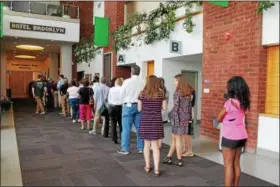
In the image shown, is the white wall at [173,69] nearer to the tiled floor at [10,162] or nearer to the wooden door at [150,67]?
the wooden door at [150,67]

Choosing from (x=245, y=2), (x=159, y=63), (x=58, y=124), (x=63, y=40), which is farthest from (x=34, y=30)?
(x=245, y=2)

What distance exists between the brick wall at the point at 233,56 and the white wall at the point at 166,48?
34 cm

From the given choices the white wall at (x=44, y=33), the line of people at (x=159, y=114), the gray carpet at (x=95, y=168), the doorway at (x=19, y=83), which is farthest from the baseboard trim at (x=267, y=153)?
the doorway at (x=19, y=83)

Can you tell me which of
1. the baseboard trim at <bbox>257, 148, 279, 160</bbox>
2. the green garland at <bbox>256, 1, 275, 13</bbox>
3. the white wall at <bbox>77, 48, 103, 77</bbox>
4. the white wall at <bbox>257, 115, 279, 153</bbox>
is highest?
the green garland at <bbox>256, 1, 275, 13</bbox>

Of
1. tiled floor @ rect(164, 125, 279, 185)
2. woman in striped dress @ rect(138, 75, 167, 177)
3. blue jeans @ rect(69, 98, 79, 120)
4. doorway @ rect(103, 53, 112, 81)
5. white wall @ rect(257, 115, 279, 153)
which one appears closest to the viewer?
woman in striped dress @ rect(138, 75, 167, 177)

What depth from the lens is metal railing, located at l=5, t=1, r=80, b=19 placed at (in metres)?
12.5

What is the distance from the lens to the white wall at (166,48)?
6.53 meters

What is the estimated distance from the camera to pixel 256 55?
495 cm

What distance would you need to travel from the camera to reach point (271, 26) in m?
4.68

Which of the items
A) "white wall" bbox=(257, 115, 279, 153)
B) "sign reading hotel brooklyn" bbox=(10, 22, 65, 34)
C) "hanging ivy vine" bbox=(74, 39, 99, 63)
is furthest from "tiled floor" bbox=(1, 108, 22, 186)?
"sign reading hotel brooklyn" bbox=(10, 22, 65, 34)

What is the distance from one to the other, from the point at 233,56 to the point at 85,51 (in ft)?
30.3

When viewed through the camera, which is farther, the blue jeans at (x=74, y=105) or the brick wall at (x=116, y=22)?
the brick wall at (x=116, y=22)

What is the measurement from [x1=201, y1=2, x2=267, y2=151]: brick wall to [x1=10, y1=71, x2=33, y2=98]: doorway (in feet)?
62.9

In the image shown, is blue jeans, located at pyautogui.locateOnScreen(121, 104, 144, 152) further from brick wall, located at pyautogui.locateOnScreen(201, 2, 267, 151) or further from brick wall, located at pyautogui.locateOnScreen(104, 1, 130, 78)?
brick wall, located at pyautogui.locateOnScreen(104, 1, 130, 78)
